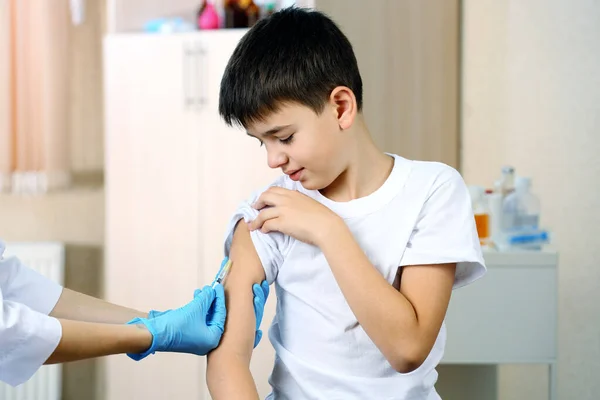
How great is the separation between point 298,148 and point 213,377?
15.5 inches

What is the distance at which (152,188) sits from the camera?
291 centimetres

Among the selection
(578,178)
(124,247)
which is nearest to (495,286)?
(578,178)

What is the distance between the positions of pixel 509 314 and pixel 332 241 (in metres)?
1.23

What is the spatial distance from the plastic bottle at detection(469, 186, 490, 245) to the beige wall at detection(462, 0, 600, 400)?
605 millimetres

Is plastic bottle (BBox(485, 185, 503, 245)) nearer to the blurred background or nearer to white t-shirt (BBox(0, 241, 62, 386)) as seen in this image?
the blurred background

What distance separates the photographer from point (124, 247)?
2.94m

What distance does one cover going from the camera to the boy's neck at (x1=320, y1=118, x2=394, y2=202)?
124cm

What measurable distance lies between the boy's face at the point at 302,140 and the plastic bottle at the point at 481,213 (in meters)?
1.22

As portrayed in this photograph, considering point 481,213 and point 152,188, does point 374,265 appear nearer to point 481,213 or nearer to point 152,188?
point 481,213

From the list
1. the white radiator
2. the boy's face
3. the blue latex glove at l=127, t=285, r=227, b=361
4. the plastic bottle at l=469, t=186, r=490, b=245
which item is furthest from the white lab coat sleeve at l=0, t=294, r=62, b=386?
the white radiator

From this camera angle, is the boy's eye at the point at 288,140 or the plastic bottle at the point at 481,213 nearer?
the boy's eye at the point at 288,140

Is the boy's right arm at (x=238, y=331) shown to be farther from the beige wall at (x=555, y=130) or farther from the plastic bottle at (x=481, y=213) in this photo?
the beige wall at (x=555, y=130)

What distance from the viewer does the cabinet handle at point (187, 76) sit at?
2844mm

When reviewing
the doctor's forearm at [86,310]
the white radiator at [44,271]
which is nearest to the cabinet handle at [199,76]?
Answer: the white radiator at [44,271]
